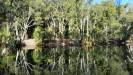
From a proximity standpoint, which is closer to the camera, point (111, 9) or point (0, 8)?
point (0, 8)

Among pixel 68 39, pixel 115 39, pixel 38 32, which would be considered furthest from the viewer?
pixel 115 39

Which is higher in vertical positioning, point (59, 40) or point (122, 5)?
point (122, 5)

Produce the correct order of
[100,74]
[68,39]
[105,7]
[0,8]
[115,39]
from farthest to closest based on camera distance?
[115,39] → [105,7] → [68,39] → [0,8] → [100,74]

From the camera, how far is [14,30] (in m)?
68.8

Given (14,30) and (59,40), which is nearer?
(14,30)

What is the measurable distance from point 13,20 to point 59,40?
11834 millimetres

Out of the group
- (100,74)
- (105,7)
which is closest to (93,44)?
(105,7)

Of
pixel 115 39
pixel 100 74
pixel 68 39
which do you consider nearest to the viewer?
pixel 100 74

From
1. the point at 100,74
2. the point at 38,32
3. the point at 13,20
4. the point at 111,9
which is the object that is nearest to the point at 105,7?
the point at 111,9

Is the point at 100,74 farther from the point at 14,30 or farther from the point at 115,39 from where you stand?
the point at 115,39

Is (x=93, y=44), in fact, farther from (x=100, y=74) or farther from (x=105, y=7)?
(x=100, y=74)

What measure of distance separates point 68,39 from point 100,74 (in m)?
50.6

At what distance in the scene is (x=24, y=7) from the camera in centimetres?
6775

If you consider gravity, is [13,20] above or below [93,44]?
above
